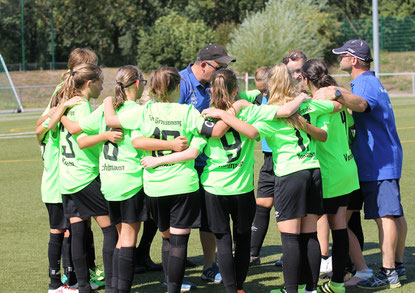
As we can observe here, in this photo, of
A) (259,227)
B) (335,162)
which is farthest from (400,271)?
(259,227)

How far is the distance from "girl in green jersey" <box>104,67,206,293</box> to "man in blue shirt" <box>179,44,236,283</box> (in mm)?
914

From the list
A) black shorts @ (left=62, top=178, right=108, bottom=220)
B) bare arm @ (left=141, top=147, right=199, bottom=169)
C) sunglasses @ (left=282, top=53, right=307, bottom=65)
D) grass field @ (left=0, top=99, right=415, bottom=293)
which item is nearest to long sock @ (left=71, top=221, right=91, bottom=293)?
black shorts @ (left=62, top=178, right=108, bottom=220)

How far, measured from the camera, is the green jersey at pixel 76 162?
5383 mm

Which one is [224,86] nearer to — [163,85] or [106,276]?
[163,85]

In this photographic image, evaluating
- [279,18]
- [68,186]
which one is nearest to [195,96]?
[68,186]

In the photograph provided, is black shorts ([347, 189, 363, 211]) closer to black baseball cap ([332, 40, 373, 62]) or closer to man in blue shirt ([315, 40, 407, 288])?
man in blue shirt ([315, 40, 407, 288])

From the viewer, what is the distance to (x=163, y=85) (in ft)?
16.5

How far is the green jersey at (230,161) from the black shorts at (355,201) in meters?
1.32

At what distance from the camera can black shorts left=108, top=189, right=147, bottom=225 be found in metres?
5.10

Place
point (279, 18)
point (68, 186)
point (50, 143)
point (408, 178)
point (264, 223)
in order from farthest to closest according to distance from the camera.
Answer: point (279, 18)
point (408, 178)
point (264, 223)
point (50, 143)
point (68, 186)

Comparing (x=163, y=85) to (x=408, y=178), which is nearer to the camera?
(x=163, y=85)

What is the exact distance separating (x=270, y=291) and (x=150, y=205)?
1402 mm

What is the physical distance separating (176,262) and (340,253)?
1412mm

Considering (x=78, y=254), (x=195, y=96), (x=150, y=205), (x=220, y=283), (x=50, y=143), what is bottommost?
(x=220, y=283)
